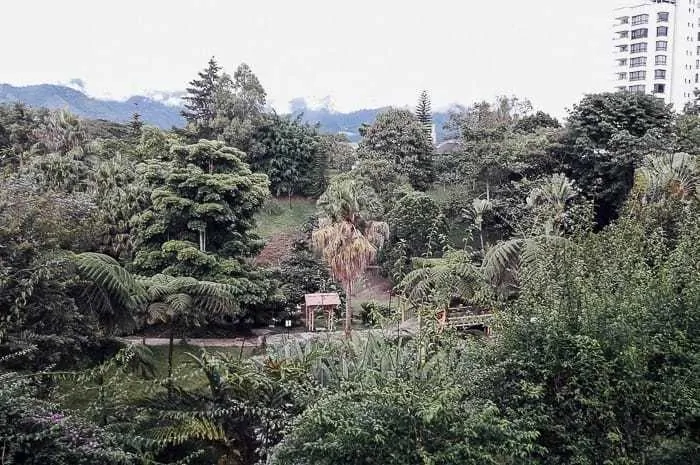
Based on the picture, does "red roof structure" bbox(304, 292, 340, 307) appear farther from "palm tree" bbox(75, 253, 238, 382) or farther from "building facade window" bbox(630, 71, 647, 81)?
"building facade window" bbox(630, 71, 647, 81)

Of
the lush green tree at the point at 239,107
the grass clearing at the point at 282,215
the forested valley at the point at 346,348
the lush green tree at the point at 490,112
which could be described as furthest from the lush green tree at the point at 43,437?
the lush green tree at the point at 490,112

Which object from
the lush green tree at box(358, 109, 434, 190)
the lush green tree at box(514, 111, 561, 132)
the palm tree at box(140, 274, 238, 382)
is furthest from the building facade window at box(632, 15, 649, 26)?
the palm tree at box(140, 274, 238, 382)

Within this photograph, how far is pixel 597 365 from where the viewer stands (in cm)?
419

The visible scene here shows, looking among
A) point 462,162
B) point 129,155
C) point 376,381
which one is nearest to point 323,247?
point 376,381

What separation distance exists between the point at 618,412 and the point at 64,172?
15.2m

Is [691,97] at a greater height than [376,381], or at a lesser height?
greater

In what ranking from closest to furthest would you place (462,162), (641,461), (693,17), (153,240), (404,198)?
(641,461)
(153,240)
(404,198)
(462,162)
(693,17)

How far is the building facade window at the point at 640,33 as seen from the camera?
3682 centimetres

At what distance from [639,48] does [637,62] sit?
0.92 metres

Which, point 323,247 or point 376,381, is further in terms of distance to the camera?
point 323,247

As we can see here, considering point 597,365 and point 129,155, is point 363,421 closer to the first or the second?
point 597,365

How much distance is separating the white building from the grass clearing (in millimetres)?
24814

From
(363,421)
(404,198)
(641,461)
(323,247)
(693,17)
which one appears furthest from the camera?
(693,17)

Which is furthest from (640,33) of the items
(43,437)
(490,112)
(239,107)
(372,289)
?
(43,437)
